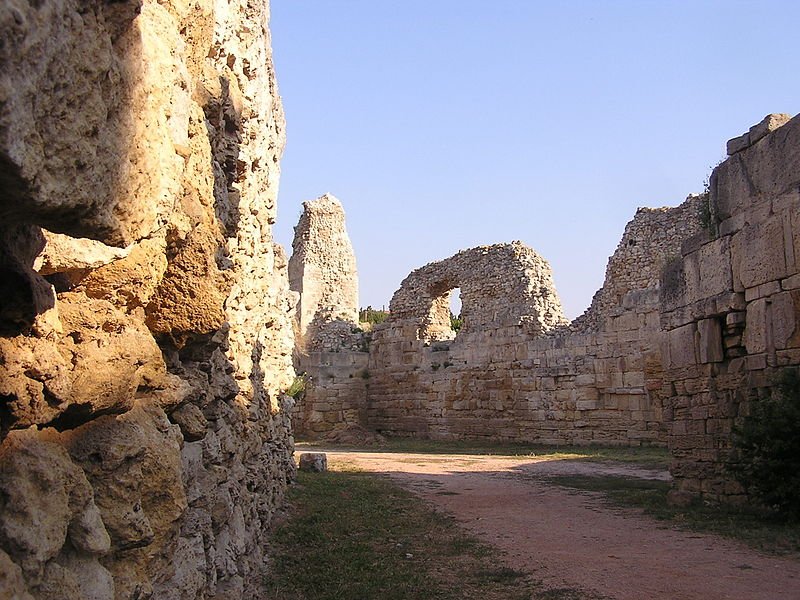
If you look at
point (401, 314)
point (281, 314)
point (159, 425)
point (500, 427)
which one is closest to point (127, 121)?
point (159, 425)

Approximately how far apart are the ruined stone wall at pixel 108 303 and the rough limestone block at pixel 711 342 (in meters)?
7.02

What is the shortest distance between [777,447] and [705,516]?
1.24 metres

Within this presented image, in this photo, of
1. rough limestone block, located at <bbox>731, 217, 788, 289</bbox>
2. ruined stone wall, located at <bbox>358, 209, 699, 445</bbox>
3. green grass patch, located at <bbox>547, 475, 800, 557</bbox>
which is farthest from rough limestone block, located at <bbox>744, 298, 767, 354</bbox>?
ruined stone wall, located at <bbox>358, 209, 699, 445</bbox>

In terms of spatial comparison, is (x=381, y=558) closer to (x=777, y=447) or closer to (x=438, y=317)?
(x=777, y=447)

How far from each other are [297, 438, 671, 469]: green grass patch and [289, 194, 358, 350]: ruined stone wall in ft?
15.0

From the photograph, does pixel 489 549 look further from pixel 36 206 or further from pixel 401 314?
pixel 401 314

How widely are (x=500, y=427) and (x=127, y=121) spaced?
19.4m

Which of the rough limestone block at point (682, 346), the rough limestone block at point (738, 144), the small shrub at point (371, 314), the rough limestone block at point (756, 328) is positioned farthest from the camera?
the small shrub at point (371, 314)

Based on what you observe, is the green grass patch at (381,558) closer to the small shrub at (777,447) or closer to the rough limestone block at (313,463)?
the small shrub at (777,447)

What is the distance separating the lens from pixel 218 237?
340cm

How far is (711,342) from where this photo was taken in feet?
30.4

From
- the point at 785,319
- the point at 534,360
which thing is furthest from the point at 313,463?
the point at 534,360

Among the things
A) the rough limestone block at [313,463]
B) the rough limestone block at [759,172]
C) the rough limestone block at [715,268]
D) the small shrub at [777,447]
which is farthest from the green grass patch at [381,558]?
the rough limestone block at [759,172]

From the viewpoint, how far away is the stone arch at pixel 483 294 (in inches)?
815
